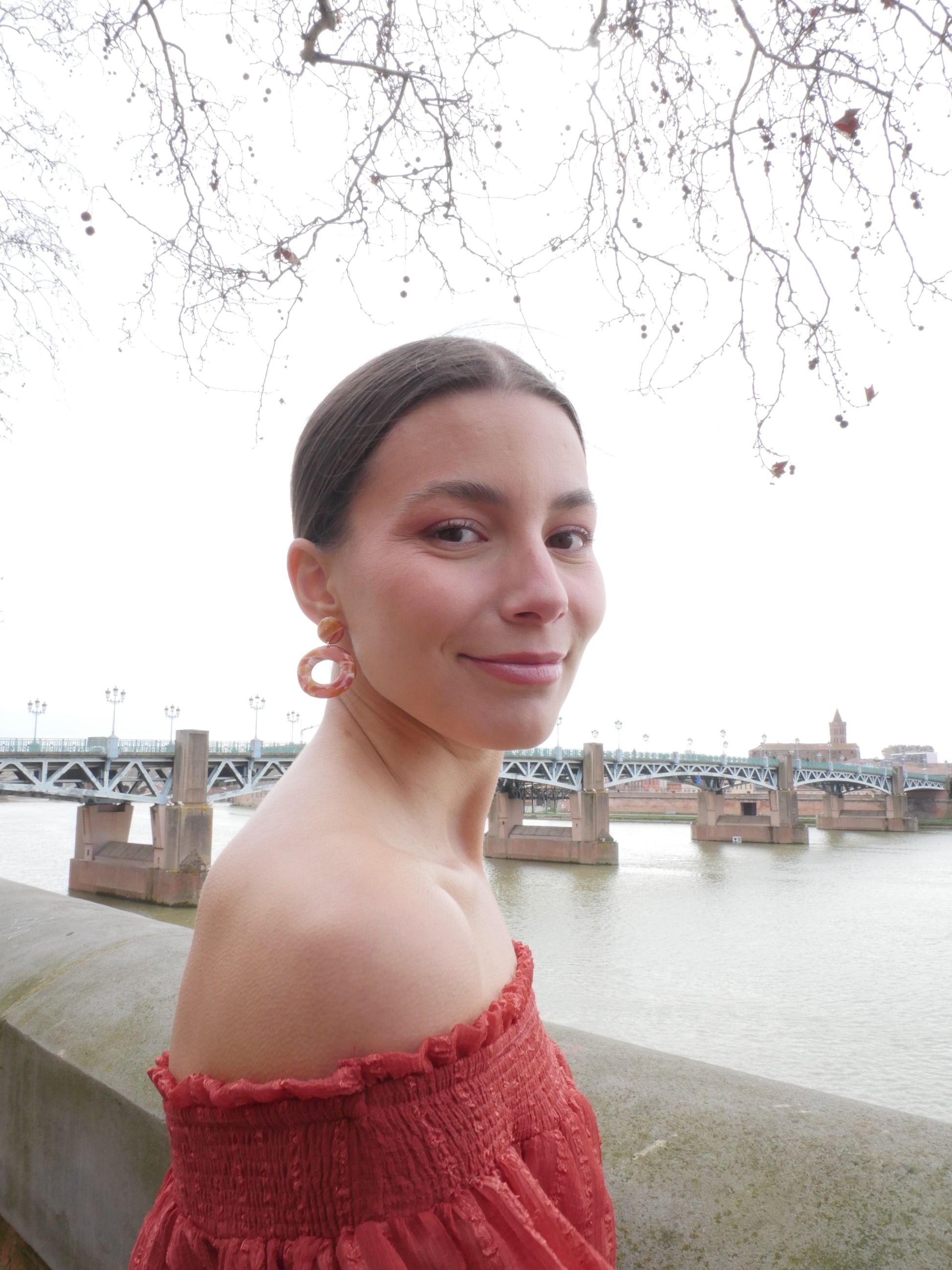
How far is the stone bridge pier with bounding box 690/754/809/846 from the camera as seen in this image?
134ft

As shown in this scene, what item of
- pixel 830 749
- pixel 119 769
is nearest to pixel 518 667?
pixel 119 769

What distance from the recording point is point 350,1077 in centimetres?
56

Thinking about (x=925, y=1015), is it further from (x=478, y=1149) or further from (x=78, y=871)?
(x=78, y=871)

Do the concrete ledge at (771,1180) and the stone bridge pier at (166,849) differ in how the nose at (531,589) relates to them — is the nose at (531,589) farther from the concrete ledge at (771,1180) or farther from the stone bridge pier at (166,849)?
the stone bridge pier at (166,849)

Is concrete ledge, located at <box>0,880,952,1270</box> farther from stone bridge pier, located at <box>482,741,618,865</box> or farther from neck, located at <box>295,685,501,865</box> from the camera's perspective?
stone bridge pier, located at <box>482,741,618,865</box>

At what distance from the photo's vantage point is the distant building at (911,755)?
7400 cm

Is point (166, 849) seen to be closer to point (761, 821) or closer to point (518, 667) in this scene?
point (518, 667)

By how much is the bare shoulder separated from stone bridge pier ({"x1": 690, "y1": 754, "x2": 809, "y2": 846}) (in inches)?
1696

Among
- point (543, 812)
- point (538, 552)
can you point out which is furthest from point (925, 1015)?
point (543, 812)

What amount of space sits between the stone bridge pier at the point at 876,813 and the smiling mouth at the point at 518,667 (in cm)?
5263

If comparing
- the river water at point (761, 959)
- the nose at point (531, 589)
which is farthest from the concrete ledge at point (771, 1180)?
the river water at point (761, 959)

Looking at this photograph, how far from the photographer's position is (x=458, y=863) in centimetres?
84

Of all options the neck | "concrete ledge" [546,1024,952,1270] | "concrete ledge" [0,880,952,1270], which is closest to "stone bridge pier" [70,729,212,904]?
"concrete ledge" [0,880,952,1270]

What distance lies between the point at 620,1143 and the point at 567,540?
761mm
